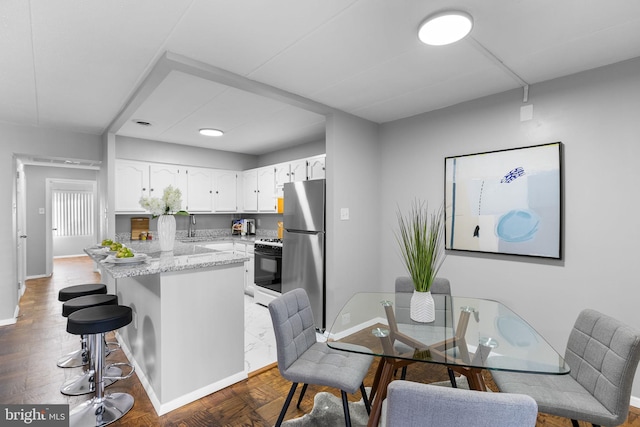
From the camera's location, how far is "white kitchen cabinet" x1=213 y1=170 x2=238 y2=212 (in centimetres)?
526

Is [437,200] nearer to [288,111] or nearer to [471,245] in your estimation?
[471,245]

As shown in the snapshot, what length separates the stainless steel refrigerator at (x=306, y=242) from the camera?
3.35 metres

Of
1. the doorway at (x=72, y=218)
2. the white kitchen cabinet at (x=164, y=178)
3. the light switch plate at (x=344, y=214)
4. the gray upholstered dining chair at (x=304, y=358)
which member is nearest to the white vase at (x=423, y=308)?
the gray upholstered dining chair at (x=304, y=358)

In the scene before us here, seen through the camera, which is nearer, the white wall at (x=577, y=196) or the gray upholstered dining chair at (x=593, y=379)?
the gray upholstered dining chair at (x=593, y=379)

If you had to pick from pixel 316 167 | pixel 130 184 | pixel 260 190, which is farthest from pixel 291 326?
pixel 130 184

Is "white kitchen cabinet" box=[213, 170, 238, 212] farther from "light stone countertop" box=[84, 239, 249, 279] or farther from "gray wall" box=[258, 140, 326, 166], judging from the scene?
"light stone countertop" box=[84, 239, 249, 279]

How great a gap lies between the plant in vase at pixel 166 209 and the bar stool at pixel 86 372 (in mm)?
609

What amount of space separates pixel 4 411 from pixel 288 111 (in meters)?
3.17

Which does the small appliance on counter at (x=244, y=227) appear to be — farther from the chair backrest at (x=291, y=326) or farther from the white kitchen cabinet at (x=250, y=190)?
the chair backrest at (x=291, y=326)

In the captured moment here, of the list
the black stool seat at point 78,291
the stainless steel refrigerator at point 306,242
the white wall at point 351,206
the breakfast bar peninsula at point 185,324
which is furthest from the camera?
the stainless steel refrigerator at point 306,242

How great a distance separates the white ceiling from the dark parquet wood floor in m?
2.06

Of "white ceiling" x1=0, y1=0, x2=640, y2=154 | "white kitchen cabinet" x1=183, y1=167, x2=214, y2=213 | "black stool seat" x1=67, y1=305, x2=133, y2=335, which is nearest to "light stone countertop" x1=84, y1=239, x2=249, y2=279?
"black stool seat" x1=67, y1=305, x2=133, y2=335

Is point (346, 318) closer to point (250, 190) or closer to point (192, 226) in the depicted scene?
point (250, 190)

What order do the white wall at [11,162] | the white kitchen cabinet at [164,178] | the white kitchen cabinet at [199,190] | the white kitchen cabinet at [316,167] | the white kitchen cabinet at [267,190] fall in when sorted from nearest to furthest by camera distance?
the white wall at [11,162] < the white kitchen cabinet at [316,167] < the white kitchen cabinet at [164,178] < the white kitchen cabinet at [267,190] < the white kitchen cabinet at [199,190]
